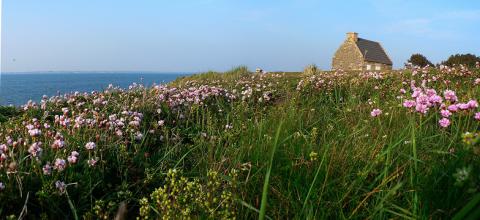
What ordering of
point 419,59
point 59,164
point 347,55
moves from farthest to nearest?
1. point 347,55
2. point 419,59
3. point 59,164

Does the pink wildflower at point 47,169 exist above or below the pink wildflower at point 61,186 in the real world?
above

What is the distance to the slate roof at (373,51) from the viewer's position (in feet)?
171

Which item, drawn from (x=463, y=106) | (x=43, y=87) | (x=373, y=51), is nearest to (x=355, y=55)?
(x=373, y=51)

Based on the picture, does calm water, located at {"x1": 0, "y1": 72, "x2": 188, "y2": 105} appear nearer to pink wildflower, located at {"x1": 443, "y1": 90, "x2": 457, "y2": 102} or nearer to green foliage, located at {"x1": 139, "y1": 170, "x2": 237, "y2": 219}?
green foliage, located at {"x1": 139, "y1": 170, "x2": 237, "y2": 219}

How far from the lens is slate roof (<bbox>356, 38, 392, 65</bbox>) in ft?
171

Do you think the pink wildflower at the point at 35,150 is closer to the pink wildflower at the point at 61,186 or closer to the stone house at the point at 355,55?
the pink wildflower at the point at 61,186

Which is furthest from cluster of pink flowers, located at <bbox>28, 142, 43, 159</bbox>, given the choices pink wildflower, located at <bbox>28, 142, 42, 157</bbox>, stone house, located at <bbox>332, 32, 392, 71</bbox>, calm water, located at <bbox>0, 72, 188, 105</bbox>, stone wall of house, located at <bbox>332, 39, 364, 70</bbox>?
stone wall of house, located at <bbox>332, 39, 364, 70</bbox>

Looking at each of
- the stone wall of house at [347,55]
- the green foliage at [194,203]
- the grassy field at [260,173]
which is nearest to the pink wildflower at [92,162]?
the grassy field at [260,173]

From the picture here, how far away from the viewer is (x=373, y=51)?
5516cm

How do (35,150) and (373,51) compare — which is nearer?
(35,150)

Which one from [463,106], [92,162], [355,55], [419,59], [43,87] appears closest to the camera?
[463,106]

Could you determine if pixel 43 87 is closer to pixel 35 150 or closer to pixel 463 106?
pixel 35 150

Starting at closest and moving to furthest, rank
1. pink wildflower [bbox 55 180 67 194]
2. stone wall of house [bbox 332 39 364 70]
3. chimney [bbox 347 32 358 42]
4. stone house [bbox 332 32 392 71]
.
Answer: pink wildflower [bbox 55 180 67 194] < stone house [bbox 332 32 392 71] < stone wall of house [bbox 332 39 364 70] < chimney [bbox 347 32 358 42]

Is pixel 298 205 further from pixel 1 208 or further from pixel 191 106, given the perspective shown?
pixel 191 106
